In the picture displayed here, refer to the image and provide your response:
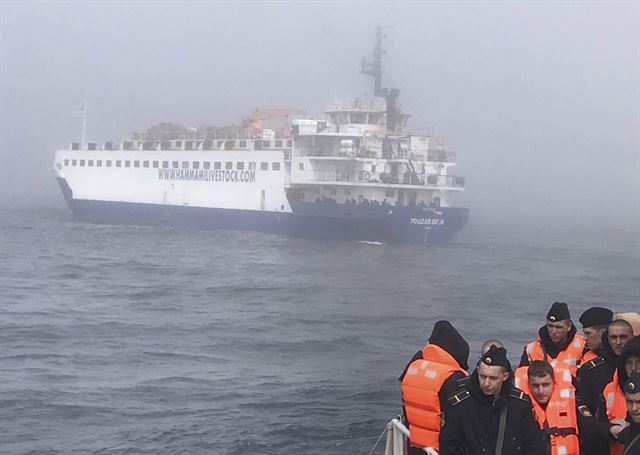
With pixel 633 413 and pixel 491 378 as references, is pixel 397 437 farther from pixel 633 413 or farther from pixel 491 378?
pixel 633 413

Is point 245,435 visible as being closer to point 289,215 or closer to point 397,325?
point 397,325

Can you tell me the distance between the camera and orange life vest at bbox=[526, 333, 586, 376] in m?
4.38

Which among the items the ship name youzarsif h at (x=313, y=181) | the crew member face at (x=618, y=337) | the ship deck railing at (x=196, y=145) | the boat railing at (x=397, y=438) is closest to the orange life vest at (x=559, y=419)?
the crew member face at (x=618, y=337)

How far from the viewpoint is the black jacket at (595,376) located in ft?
13.8

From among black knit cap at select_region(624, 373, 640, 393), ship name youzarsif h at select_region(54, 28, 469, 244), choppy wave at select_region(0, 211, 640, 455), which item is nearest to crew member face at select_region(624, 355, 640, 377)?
black knit cap at select_region(624, 373, 640, 393)

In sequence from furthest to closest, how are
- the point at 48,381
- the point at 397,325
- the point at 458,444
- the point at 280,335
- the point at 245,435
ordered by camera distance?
the point at 397,325 < the point at 280,335 < the point at 48,381 < the point at 245,435 < the point at 458,444

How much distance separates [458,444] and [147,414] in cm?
743

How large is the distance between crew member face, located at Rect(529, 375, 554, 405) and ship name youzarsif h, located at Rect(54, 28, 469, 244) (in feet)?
104

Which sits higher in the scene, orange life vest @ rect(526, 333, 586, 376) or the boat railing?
orange life vest @ rect(526, 333, 586, 376)

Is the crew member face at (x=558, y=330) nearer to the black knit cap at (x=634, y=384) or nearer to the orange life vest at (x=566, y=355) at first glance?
the orange life vest at (x=566, y=355)

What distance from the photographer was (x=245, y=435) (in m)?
9.88

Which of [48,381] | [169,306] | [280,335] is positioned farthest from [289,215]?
[48,381]

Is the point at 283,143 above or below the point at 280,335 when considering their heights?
above

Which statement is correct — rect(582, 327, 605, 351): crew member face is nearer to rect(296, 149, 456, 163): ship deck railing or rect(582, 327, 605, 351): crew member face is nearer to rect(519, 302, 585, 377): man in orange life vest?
rect(519, 302, 585, 377): man in orange life vest
